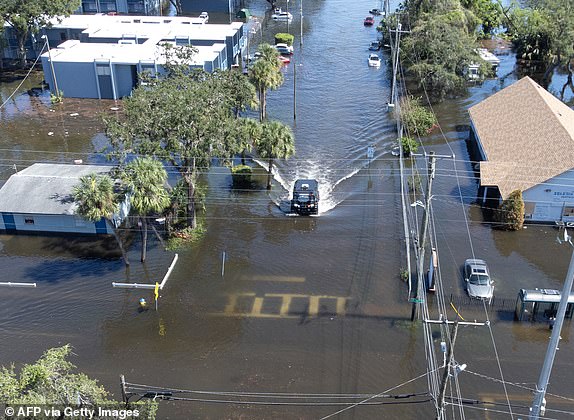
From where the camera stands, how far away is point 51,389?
20391 mm

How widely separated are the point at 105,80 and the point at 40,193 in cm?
3004

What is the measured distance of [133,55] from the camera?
69.4 m

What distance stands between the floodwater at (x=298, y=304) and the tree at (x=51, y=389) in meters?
8.90

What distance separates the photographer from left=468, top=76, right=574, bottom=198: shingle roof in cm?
4350

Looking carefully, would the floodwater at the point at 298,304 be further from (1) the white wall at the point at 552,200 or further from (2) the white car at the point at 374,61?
(2) the white car at the point at 374,61

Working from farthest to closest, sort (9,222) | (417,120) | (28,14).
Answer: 1. (28,14)
2. (417,120)
3. (9,222)

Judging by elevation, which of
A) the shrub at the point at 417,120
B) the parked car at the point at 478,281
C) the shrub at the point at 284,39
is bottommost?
the parked car at the point at 478,281

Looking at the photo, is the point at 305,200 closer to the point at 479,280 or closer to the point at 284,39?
the point at 479,280

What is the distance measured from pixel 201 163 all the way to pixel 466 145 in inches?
1131

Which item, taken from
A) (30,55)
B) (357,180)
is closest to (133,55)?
(30,55)

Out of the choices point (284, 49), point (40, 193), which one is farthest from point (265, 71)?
point (284, 49)

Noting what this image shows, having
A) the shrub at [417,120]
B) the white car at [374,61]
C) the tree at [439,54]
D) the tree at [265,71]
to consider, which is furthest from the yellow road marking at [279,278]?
the white car at [374,61]

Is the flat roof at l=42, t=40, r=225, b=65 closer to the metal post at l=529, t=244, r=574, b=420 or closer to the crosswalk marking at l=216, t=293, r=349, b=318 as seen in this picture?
the crosswalk marking at l=216, t=293, r=349, b=318

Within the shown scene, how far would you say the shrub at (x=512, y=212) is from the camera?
140ft
